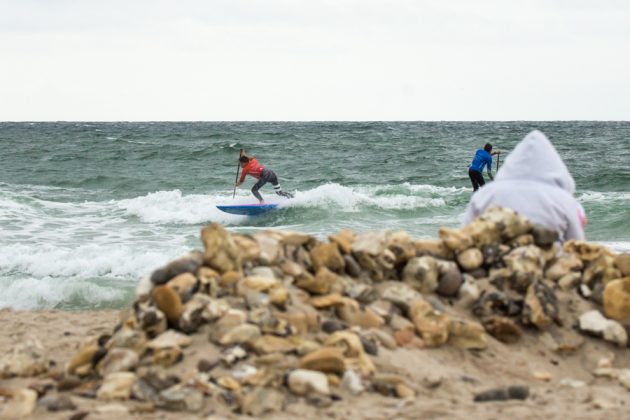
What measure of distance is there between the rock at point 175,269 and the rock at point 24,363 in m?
0.72

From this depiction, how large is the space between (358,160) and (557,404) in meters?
26.4

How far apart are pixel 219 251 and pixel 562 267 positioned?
1949 millimetres

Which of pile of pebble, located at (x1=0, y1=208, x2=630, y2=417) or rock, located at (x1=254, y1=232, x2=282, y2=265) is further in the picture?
rock, located at (x1=254, y1=232, x2=282, y2=265)

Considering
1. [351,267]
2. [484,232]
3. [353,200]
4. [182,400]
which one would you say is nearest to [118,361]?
[182,400]

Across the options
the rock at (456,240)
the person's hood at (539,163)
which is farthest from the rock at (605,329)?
the person's hood at (539,163)

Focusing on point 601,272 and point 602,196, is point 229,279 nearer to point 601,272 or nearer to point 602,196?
point 601,272

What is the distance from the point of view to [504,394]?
3.36 m

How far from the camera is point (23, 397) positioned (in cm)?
322

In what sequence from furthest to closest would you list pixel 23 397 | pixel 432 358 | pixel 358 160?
1. pixel 358 160
2. pixel 432 358
3. pixel 23 397

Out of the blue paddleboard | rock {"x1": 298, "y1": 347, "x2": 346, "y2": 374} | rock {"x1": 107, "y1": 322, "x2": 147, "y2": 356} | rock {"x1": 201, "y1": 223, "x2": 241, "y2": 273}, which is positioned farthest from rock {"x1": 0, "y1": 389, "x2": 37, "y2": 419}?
the blue paddleboard

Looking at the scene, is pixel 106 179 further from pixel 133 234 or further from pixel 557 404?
pixel 557 404

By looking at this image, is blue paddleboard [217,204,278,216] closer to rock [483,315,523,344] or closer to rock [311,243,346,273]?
rock [311,243,346,273]

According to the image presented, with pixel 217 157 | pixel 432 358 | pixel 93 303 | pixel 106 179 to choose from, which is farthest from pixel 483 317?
pixel 217 157

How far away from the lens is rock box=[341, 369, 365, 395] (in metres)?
3.31
